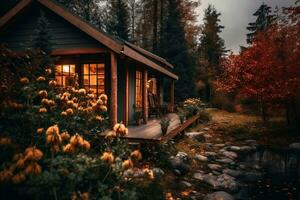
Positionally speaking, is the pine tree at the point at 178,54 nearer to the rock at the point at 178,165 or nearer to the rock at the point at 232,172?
the rock at the point at 232,172

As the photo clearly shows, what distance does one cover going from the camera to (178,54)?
79.6ft

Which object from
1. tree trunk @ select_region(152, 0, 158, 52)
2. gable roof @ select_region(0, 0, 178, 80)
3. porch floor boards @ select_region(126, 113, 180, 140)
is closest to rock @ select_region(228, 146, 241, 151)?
porch floor boards @ select_region(126, 113, 180, 140)

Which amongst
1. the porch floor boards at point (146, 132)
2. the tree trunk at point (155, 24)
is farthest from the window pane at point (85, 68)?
the tree trunk at point (155, 24)

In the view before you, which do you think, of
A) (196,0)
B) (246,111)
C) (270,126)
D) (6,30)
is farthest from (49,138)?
(196,0)

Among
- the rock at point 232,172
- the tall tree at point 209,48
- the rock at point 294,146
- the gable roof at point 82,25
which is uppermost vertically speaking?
the tall tree at point 209,48

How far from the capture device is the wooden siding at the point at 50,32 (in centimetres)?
969

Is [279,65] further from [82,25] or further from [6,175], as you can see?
[6,175]

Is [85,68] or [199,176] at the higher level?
[85,68]

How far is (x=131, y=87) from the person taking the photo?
1238 cm

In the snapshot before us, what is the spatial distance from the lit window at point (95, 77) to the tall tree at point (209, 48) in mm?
18395

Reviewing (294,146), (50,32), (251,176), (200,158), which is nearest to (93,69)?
(50,32)

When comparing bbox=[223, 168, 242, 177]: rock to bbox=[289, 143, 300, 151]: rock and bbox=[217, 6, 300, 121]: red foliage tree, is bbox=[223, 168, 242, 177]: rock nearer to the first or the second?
bbox=[289, 143, 300, 151]: rock

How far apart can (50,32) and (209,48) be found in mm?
28586

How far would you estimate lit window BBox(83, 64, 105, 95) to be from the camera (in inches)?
420
